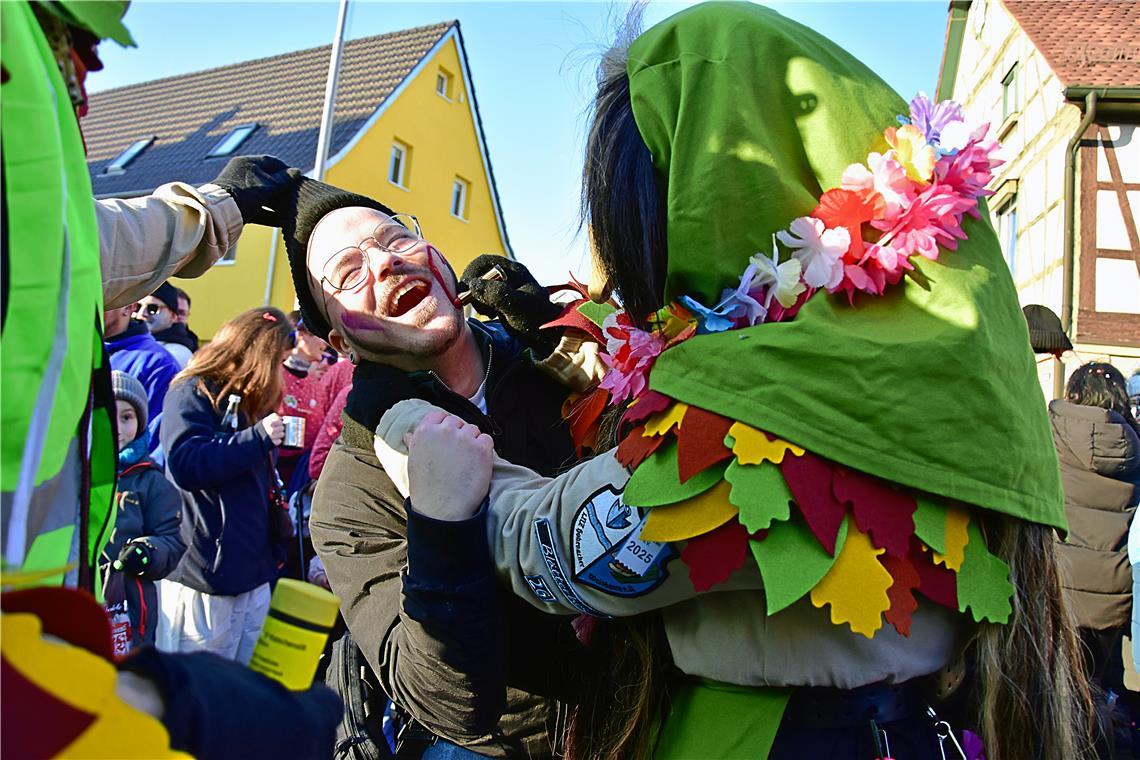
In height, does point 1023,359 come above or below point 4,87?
below

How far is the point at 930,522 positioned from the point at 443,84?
761 inches

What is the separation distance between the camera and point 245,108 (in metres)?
18.5

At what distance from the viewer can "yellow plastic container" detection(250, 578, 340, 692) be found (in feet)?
2.85

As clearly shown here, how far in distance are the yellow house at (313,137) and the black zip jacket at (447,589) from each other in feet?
43.1

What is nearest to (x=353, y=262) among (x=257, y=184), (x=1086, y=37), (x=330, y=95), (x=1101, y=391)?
(x=257, y=184)

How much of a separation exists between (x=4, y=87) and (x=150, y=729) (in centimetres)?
55

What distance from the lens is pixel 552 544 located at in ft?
4.22

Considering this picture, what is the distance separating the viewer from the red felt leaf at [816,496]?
116cm

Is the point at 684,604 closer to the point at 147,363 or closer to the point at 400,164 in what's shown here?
the point at 147,363

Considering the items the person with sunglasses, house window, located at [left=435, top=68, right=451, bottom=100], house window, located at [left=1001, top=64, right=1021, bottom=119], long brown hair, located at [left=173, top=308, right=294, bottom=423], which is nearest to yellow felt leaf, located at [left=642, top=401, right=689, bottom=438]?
the person with sunglasses

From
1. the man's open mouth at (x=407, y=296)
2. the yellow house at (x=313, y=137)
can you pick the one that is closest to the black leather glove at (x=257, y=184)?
the man's open mouth at (x=407, y=296)

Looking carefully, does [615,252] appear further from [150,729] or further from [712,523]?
[150,729]

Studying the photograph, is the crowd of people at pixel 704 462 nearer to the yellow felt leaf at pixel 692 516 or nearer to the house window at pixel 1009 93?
the yellow felt leaf at pixel 692 516

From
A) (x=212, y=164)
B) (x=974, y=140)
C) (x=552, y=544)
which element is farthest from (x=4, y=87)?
(x=212, y=164)
